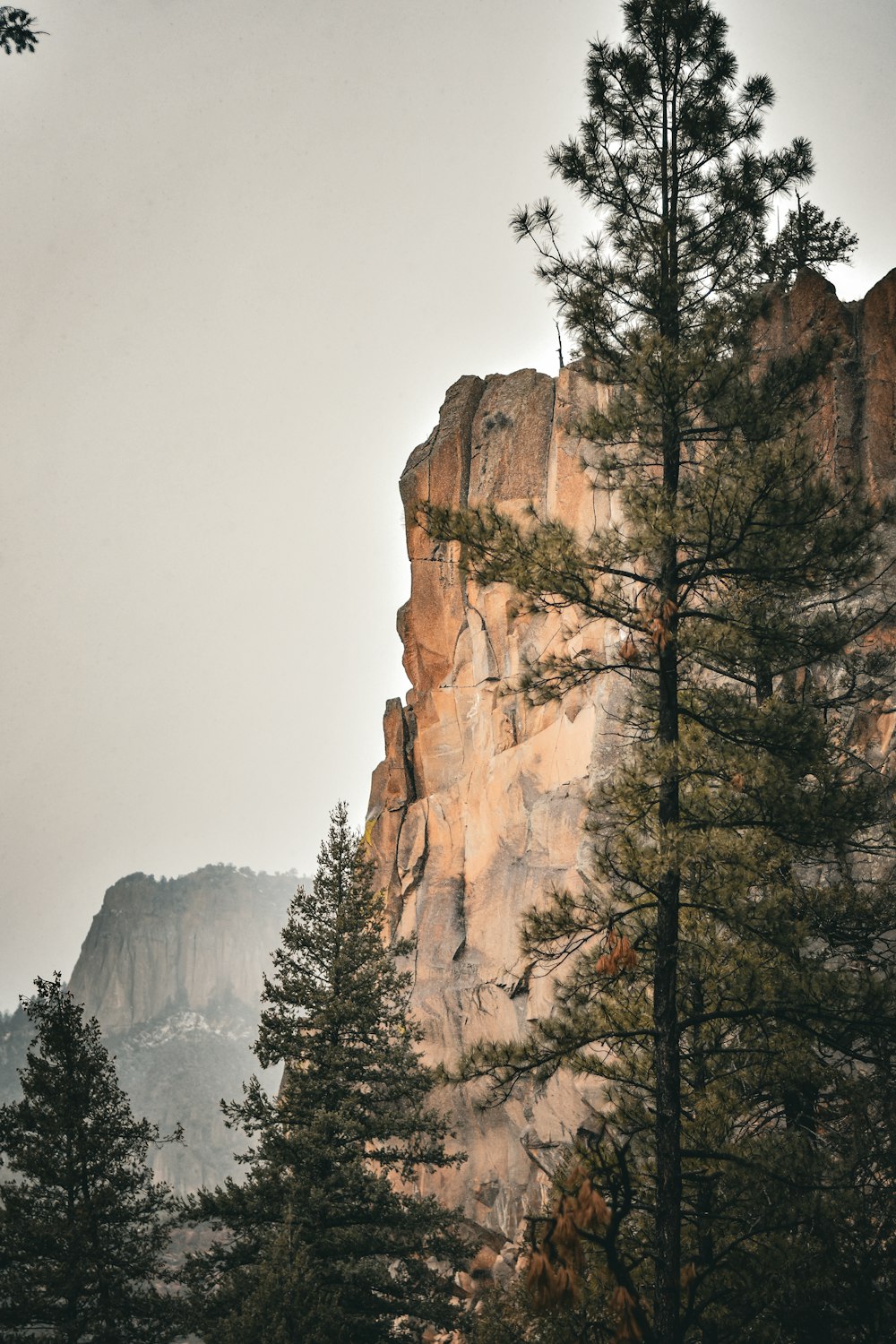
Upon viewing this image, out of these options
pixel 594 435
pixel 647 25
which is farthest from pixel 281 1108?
pixel 647 25

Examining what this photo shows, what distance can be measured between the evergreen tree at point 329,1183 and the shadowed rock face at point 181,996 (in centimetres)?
8047

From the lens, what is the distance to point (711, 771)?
7.34m

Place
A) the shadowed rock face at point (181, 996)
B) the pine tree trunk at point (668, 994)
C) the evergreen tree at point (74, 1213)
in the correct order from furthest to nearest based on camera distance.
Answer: the shadowed rock face at point (181, 996)
the evergreen tree at point (74, 1213)
the pine tree trunk at point (668, 994)

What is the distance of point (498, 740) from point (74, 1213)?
562 inches

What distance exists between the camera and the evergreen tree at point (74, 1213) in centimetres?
1288

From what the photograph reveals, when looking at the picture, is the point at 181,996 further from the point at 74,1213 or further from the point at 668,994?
the point at 668,994

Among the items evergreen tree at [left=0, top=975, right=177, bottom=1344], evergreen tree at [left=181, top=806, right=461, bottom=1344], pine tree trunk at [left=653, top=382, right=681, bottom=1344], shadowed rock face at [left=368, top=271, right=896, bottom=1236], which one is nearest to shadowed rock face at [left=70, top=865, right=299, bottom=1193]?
shadowed rock face at [left=368, top=271, right=896, bottom=1236]

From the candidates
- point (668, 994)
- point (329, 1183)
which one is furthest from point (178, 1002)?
point (668, 994)

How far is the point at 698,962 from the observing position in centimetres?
873

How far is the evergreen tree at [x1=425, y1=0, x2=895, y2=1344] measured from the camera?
7.13m

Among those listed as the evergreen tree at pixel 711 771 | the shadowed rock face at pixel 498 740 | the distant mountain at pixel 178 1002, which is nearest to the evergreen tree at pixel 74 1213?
the shadowed rock face at pixel 498 740

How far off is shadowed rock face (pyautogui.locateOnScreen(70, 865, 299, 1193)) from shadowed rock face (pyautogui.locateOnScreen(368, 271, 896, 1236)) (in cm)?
7244

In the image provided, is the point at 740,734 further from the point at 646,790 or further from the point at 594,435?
the point at 594,435

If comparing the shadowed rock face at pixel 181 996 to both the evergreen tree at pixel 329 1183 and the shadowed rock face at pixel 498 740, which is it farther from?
the evergreen tree at pixel 329 1183
